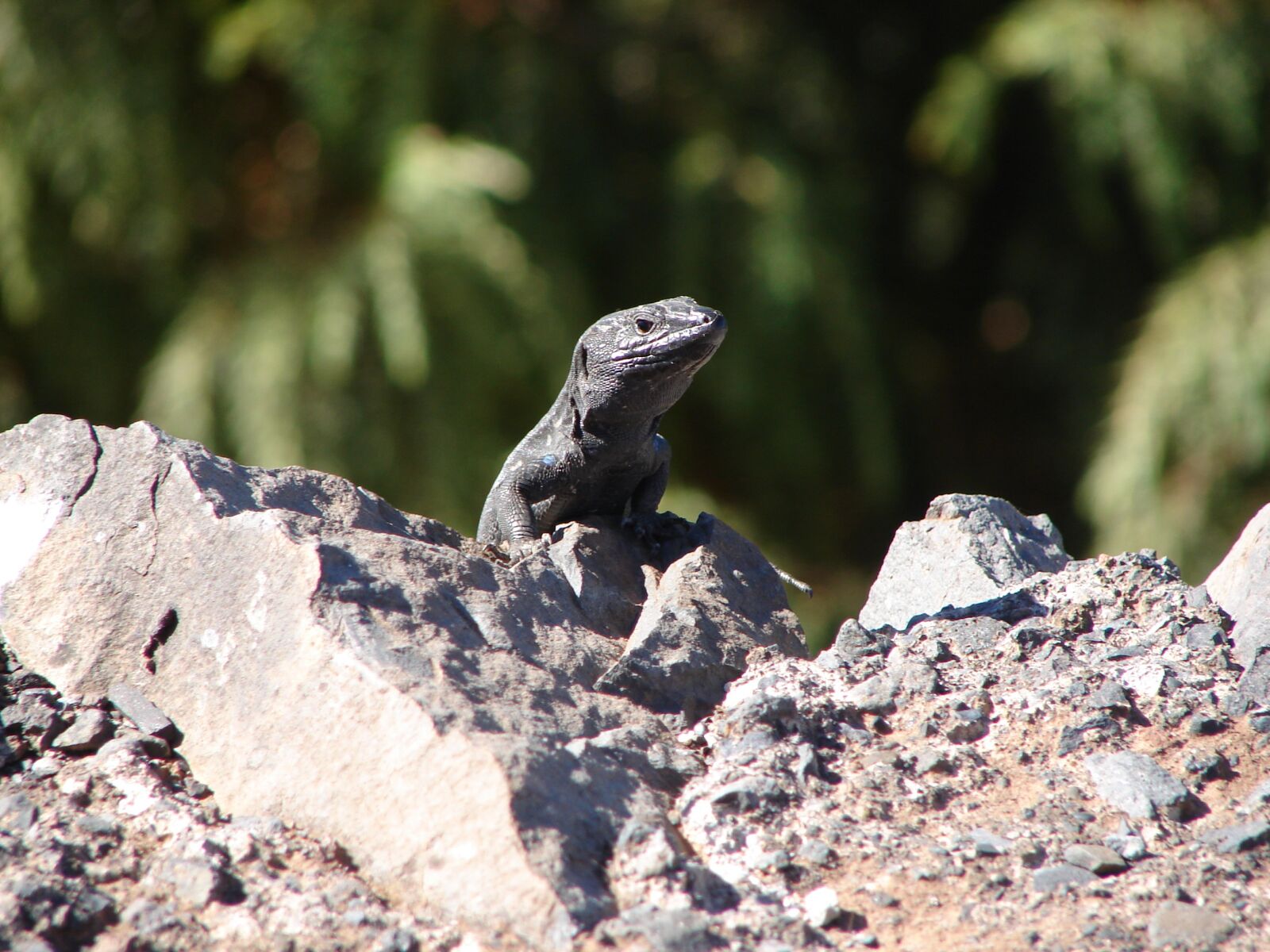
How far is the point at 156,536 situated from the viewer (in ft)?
8.78

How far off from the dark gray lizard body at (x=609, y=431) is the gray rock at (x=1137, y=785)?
4.56ft

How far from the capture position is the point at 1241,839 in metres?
2.26

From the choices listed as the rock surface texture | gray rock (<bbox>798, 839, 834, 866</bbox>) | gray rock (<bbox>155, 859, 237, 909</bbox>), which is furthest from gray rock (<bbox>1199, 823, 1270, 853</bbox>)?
gray rock (<bbox>155, 859, 237, 909</bbox>)

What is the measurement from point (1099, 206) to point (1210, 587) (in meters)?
4.48

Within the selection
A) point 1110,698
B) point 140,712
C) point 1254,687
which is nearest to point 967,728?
point 1110,698

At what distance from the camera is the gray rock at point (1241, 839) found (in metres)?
2.26

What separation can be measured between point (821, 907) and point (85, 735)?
1.41m

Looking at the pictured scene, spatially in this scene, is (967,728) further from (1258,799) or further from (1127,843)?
(1258,799)

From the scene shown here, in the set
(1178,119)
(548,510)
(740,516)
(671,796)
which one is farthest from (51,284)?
(1178,119)

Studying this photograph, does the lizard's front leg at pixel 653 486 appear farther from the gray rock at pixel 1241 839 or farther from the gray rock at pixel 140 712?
the gray rock at pixel 1241 839

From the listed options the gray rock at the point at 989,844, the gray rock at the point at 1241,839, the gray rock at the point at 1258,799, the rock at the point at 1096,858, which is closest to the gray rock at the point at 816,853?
the gray rock at the point at 989,844

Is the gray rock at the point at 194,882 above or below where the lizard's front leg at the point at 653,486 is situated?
below

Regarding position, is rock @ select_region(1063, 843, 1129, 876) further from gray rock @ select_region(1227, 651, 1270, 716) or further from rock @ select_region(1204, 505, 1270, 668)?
rock @ select_region(1204, 505, 1270, 668)

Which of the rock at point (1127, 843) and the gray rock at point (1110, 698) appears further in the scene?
the gray rock at point (1110, 698)
